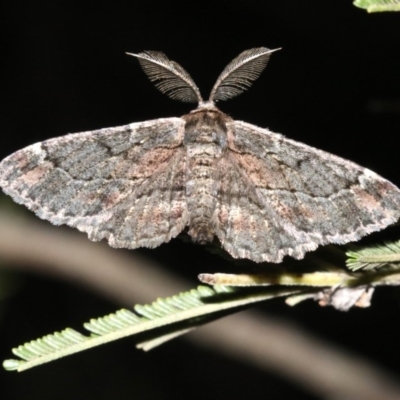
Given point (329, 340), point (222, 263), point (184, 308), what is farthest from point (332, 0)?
point (184, 308)

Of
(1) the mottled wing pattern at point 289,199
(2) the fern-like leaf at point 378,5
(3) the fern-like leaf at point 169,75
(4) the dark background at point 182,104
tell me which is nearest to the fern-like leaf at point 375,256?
(1) the mottled wing pattern at point 289,199

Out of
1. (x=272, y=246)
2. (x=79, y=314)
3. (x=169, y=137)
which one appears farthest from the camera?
(x=79, y=314)

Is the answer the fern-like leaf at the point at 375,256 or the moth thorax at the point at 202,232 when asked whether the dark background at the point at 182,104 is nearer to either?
the moth thorax at the point at 202,232

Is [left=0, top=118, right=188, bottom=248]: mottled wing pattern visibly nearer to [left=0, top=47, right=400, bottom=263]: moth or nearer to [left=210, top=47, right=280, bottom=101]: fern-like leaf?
[left=0, top=47, right=400, bottom=263]: moth

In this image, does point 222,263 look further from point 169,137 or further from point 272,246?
point 272,246

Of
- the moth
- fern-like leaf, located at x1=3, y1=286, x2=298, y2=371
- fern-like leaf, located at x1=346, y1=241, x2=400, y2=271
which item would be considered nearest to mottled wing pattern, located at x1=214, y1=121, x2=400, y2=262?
the moth

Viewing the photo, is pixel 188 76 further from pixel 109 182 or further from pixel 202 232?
pixel 202 232
